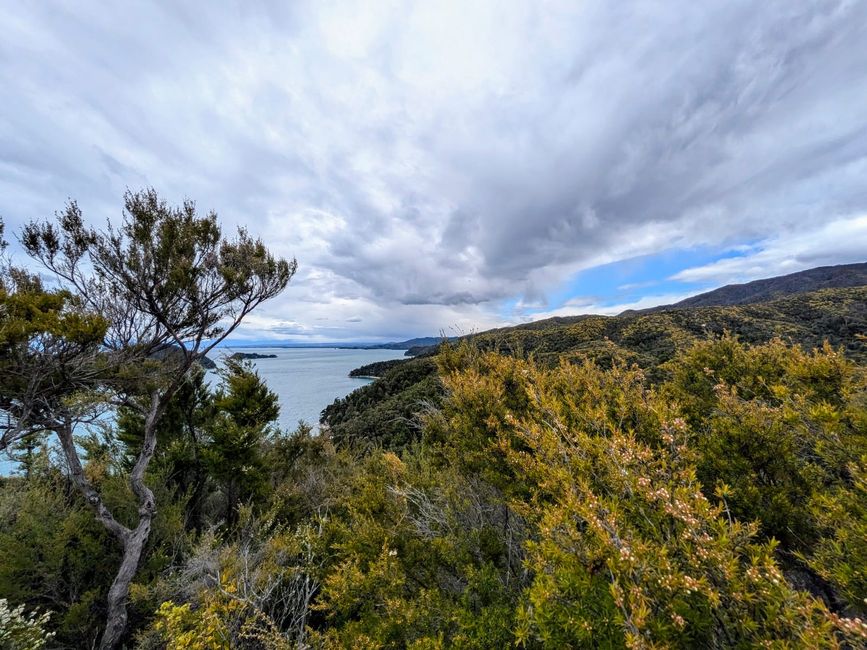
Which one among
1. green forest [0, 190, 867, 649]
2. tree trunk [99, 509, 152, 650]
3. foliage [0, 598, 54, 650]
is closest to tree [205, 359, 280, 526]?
green forest [0, 190, 867, 649]

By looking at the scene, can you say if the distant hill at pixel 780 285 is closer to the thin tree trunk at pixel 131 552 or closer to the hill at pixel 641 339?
the hill at pixel 641 339

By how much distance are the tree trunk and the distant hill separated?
140m

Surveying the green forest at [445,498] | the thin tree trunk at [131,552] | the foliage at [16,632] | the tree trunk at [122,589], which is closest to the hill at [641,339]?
the green forest at [445,498]

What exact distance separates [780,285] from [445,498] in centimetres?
19866

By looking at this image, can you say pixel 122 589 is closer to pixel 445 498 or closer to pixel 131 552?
pixel 131 552

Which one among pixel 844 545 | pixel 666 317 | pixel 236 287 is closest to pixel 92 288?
pixel 236 287

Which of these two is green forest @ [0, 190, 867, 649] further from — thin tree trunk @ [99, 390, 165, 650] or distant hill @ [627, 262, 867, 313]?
distant hill @ [627, 262, 867, 313]

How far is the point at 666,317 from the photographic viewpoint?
45.5m

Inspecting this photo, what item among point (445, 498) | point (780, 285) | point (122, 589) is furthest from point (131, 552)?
point (780, 285)

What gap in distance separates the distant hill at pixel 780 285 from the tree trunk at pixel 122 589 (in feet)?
459

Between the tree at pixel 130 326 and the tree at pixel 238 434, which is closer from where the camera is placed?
the tree at pixel 130 326

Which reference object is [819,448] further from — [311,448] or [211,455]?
[311,448]

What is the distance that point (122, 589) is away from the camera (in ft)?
22.2

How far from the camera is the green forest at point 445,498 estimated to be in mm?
2232
